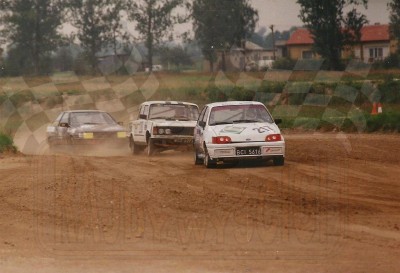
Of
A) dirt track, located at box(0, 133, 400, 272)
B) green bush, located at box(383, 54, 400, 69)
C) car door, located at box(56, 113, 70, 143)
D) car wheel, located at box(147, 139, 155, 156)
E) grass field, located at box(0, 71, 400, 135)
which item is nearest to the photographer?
dirt track, located at box(0, 133, 400, 272)

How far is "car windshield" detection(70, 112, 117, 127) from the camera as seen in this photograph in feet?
86.8

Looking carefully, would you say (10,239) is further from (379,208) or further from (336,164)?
(336,164)

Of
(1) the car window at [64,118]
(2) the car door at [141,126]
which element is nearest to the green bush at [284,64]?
(1) the car window at [64,118]

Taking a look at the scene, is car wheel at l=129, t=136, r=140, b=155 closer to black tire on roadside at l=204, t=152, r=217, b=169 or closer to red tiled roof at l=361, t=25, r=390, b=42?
black tire on roadside at l=204, t=152, r=217, b=169

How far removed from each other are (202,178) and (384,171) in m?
4.23

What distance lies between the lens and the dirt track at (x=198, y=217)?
33.8 ft

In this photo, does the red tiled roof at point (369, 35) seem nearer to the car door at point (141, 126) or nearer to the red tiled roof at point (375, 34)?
the red tiled roof at point (375, 34)

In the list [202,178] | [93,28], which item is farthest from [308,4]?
[202,178]

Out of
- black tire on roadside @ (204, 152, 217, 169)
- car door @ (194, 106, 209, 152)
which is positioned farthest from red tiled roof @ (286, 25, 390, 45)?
black tire on roadside @ (204, 152, 217, 169)

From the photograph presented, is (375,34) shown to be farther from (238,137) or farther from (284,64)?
(238,137)

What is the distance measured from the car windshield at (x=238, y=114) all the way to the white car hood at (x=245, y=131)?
1.14ft

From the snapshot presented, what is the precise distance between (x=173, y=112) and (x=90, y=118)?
160 inches

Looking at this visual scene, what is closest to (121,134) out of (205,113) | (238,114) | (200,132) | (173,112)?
(173,112)

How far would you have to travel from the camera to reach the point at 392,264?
390 inches
